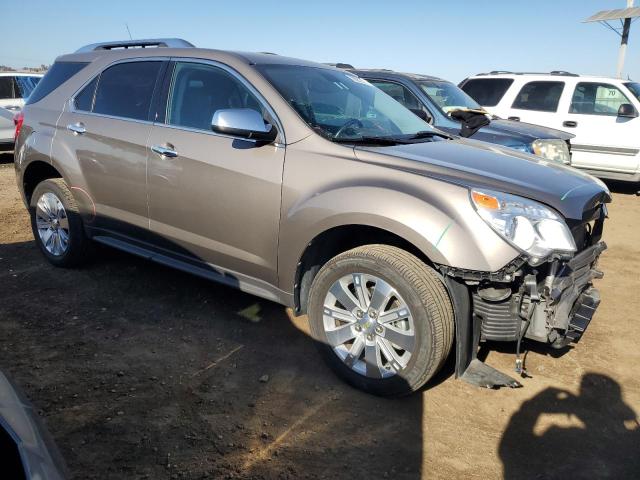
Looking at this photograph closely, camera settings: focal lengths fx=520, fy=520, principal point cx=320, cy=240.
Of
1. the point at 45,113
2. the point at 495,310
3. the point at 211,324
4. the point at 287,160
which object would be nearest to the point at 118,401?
the point at 211,324

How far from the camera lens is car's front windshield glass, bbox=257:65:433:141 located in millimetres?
3273

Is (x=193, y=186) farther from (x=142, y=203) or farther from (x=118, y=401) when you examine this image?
(x=118, y=401)

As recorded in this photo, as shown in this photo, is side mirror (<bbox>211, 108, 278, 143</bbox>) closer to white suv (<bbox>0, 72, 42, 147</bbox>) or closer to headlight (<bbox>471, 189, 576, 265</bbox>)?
headlight (<bbox>471, 189, 576, 265</bbox>)

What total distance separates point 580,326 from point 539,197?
71cm

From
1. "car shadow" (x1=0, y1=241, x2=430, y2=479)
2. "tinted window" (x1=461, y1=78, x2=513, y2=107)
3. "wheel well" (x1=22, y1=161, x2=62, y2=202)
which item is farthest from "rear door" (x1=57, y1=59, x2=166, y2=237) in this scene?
"tinted window" (x1=461, y1=78, x2=513, y2=107)

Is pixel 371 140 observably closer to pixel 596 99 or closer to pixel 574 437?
pixel 574 437

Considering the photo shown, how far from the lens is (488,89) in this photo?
950cm

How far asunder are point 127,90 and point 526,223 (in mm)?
3099

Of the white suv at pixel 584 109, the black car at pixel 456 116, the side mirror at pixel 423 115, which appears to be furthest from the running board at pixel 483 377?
the white suv at pixel 584 109

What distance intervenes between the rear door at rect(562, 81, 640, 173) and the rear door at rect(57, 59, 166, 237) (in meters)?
7.60

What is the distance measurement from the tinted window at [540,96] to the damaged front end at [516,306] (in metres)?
7.19

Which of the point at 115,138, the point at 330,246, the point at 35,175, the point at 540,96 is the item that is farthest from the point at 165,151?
the point at 540,96

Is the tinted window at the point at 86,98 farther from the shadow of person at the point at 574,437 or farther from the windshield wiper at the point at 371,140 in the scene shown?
the shadow of person at the point at 574,437

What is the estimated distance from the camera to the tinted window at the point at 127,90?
3859 millimetres
